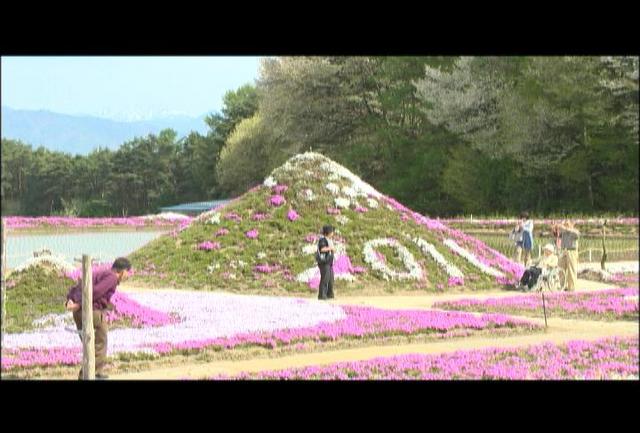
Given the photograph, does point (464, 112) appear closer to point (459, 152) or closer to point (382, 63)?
point (459, 152)

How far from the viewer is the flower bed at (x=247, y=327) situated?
13156 millimetres

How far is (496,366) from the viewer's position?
11.4m

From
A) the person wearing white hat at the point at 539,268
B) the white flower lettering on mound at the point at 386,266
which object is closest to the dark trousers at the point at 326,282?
the white flower lettering on mound at the point at 386,266

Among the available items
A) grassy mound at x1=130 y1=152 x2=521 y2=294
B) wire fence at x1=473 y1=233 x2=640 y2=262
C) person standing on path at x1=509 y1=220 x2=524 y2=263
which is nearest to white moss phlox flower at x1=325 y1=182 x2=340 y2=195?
grassy mound at x1=130 y1=152 x2=521 y2=294

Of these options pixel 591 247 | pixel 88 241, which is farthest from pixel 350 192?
pixel 88 241

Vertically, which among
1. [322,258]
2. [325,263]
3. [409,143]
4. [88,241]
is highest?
[409,143]

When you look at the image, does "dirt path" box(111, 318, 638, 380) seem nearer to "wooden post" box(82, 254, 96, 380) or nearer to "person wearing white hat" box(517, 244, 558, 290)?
"wooden post" box(82, 254, 96, 380)

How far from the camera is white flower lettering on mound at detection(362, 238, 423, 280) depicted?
23328 millimetres

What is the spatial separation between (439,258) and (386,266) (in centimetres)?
173

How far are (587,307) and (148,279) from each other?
11.7m

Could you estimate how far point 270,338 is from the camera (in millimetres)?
14109

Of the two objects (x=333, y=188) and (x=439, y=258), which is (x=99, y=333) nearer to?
(x=439, y=258)
